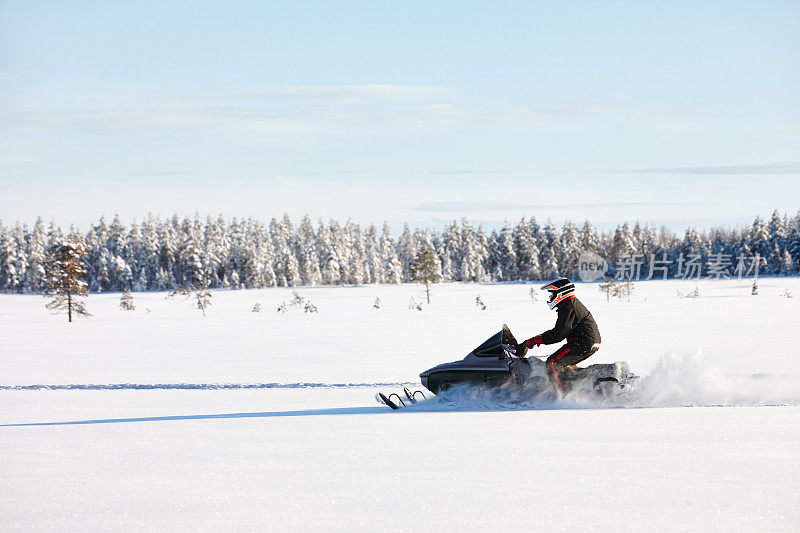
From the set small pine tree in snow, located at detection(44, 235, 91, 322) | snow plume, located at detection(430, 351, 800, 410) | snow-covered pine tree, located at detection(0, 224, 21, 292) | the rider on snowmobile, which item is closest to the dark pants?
the rider on snowmobile

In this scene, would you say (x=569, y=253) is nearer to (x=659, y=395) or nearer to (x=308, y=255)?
(x=308, y=255)

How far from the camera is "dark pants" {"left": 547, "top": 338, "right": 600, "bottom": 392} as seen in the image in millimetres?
8289

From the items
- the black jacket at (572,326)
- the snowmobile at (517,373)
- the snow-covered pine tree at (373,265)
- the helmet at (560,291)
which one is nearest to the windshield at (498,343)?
the snowmobile at (517,373)

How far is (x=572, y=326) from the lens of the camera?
8328 millimetres

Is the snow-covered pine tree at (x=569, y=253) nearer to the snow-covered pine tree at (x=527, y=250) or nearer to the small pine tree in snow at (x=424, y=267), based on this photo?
the snow-covered pine tree at (x=527, y=250)

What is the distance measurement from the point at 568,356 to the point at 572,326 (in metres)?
0.38

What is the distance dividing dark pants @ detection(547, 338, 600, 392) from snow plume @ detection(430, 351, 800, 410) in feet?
0.83

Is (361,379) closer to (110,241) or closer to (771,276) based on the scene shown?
(771,276)

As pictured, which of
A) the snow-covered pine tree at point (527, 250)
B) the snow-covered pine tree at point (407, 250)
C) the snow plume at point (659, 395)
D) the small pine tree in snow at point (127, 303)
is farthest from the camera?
the snow-covered pine tree at point (407, 250)

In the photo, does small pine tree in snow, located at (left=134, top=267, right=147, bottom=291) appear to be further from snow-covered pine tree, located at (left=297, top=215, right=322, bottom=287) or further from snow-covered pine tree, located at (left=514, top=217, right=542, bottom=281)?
snow-covered pine tree, located at (left=514, top=217, right=542, bottom=281)

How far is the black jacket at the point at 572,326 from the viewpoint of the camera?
8.26m

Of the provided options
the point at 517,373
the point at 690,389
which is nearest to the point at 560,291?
the point at 517,373

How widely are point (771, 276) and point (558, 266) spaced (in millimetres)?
32049

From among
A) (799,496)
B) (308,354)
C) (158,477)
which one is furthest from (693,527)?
(308,354)
